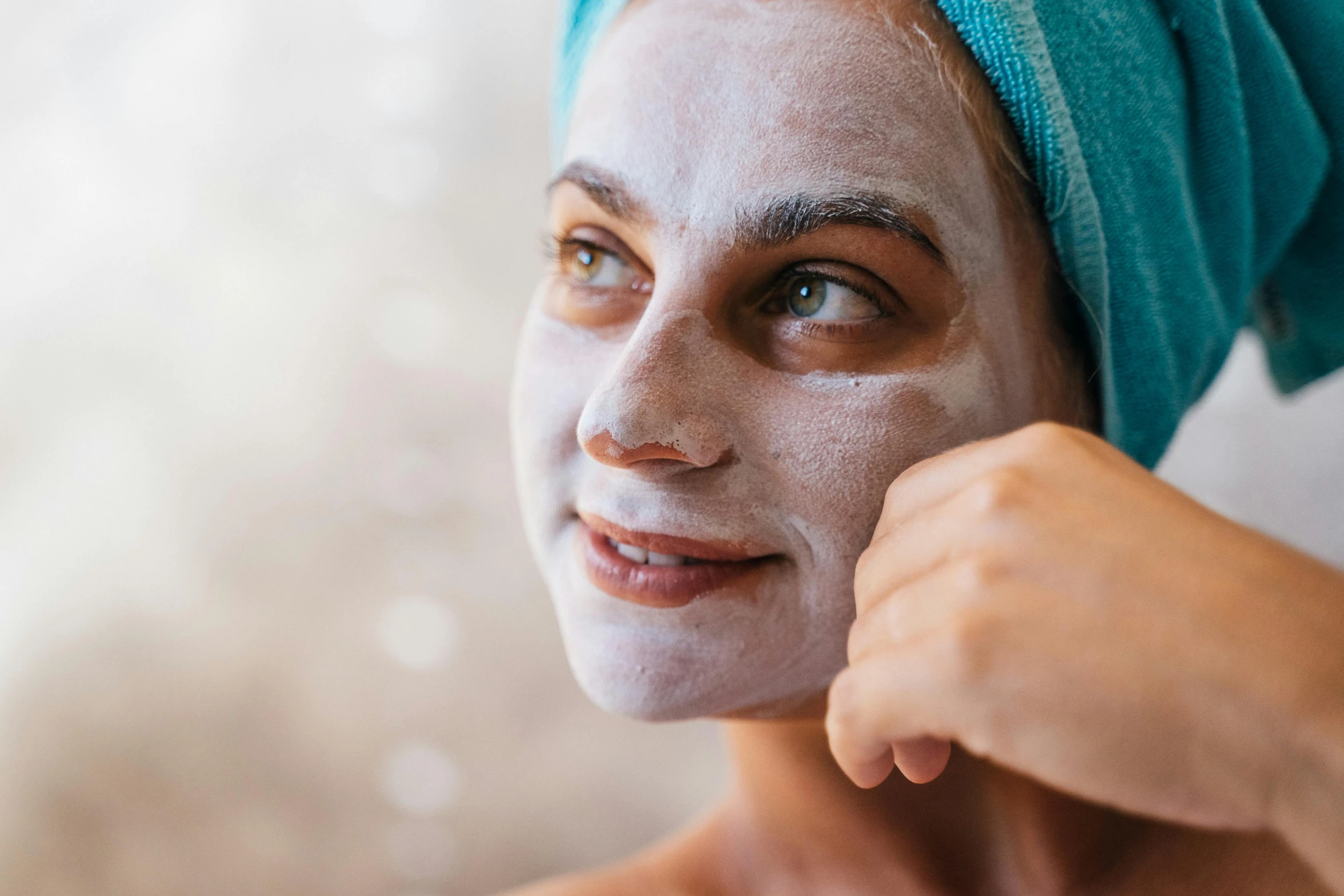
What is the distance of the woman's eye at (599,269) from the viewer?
835 mm

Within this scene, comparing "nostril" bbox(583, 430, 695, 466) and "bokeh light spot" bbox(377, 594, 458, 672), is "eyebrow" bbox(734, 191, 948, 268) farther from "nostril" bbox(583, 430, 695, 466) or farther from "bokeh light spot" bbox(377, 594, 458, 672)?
"bokeh light spot" bbox(377, 594, 458, 672)

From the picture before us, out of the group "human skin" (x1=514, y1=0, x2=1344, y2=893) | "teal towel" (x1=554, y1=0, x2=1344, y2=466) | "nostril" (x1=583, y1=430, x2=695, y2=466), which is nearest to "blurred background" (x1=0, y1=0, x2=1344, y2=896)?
"teal towel" (x1=554, y1=0, x2=1344, y2=466)

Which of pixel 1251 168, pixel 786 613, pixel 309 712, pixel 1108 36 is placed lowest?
pixel 309 712

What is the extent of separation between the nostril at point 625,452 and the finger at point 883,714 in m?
0.19

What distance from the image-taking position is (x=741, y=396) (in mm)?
722

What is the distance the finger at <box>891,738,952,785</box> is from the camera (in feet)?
1.96

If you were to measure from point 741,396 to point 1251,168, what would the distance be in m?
0.51

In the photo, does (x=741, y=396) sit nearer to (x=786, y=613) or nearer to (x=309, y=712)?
(x=786, y=613)

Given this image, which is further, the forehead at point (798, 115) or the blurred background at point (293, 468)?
the blurred background at point (293, 468)

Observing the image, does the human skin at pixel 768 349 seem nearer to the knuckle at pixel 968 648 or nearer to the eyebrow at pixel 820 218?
the eyebrow at pixel 820 218

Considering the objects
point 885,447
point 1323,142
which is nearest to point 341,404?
point 885,447

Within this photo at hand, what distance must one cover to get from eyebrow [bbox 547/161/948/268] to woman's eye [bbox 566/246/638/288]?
5.5 inches

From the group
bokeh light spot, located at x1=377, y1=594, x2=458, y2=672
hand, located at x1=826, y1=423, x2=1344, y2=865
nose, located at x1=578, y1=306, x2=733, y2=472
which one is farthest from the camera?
bokeh light spot, located at x1=377, y1=594, x2=458, y2=672

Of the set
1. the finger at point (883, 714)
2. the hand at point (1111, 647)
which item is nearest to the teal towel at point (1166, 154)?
the hand at point (1111, 647)
